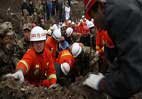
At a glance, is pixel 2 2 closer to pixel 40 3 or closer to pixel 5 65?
pixel 40 3

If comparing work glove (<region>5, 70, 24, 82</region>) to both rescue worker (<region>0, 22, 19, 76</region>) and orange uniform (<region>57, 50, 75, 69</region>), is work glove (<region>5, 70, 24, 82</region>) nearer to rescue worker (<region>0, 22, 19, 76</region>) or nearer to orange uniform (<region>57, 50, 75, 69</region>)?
rescue worker (<region>0, 22, 19, 76</region>)

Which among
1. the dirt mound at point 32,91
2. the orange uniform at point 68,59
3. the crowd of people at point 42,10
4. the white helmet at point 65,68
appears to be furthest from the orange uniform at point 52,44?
the crowd of people at point 42,10

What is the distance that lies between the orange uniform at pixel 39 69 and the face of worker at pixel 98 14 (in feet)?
13.5

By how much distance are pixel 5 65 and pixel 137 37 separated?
17.1 feet

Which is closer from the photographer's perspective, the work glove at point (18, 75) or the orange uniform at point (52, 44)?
the work glove at point (18, 75)

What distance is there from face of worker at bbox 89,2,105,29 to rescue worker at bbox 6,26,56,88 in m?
4.04

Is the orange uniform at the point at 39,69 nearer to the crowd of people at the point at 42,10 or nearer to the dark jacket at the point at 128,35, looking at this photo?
the dark jacket at the point at 128,35

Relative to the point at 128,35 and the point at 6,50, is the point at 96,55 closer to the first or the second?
the point at 6,50

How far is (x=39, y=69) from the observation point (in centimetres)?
863

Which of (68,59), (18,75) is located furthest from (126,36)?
(68,59)

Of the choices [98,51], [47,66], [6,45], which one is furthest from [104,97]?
[98,51]

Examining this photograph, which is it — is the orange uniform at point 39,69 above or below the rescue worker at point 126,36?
below

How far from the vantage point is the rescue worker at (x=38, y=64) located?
838cm

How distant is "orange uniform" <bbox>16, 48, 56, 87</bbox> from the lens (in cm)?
838
